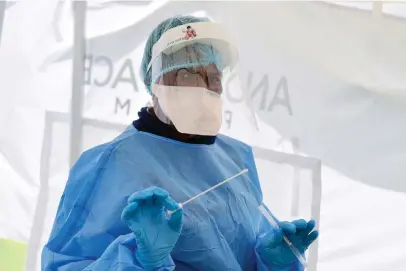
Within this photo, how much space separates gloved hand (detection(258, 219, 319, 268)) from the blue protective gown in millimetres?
24

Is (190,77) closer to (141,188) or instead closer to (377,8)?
(141,188)

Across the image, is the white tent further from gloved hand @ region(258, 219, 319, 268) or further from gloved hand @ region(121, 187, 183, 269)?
gloved hand @ region(121, 187, 183, 269)

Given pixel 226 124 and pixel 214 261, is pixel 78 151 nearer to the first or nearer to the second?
pixel 226 124

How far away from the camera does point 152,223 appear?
97 cm

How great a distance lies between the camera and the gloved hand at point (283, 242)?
1.23 m

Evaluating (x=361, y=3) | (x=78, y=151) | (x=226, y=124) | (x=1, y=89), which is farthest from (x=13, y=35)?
(x=361, y=3)

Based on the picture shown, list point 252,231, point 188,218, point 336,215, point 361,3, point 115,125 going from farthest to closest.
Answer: point 115,125 → point 336,215 → point 361,3 → point 252,231 → point 188,218

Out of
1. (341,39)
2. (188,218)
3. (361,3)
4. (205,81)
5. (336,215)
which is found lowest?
(336,215)

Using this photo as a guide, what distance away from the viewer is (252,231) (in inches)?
49.9

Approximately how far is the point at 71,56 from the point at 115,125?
12.0 inches

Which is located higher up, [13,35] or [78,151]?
[13,35]

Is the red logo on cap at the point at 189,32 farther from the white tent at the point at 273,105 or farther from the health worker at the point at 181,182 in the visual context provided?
the white tent at the point at 273,105

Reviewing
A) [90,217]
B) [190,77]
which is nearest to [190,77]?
[190,77]

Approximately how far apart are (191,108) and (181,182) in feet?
0.53
